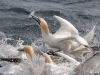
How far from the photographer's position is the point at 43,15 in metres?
16.0

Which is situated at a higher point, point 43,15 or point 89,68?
point 89,68

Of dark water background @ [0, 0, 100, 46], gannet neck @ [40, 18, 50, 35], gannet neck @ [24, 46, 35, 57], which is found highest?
gannet neck @ [40, 18, 50, 35]

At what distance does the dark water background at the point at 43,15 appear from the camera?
45.3 feet

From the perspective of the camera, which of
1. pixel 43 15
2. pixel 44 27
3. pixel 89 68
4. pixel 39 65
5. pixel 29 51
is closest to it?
pixel 89 68

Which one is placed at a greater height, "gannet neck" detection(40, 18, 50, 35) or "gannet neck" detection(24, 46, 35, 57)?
"gannet neck" detection(40, 18, 50, 35)

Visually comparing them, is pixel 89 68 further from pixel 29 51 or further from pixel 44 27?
pixel 44 27

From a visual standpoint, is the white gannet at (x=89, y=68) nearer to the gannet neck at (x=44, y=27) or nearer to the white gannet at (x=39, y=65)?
the white gannet at (x=39, y=65)

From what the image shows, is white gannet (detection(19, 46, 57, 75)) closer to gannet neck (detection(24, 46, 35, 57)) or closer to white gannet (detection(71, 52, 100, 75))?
white gannet (detection(71, 52, 100, 75))

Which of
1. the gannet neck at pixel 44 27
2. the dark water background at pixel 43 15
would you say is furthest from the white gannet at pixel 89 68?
the dark water background at pixel 43 15

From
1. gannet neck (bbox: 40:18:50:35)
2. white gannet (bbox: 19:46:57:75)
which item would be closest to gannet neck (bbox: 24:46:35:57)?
white gannet (bbox: 19:46:57:75)

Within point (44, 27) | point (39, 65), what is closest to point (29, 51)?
point (39, 65)

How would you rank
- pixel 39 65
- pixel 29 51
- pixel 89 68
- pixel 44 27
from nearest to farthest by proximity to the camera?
pixel 89 68 < pixel 39 65 < pixel 29 51 < pixel 44 27

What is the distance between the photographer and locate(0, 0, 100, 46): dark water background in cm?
1382

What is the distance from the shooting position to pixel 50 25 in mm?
14766
